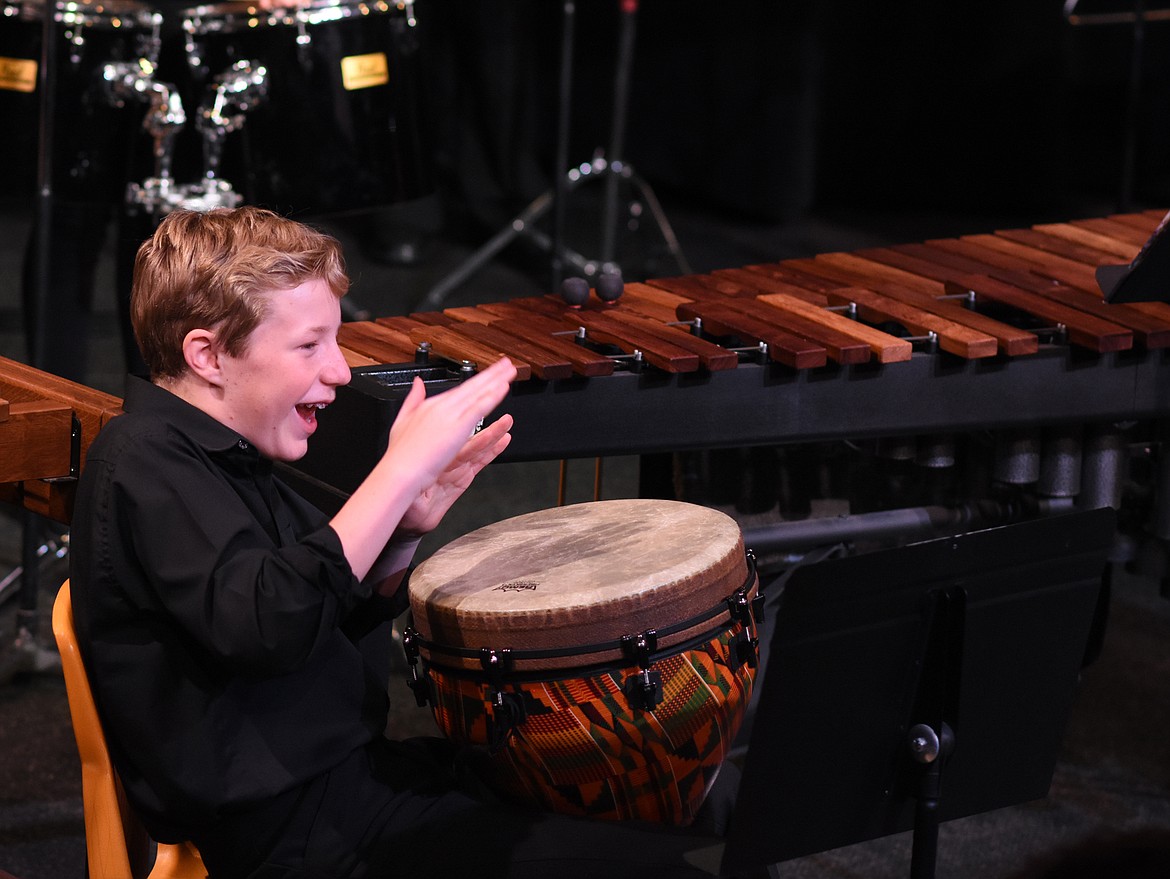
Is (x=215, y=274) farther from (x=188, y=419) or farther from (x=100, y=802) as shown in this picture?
(x=100, y=802)

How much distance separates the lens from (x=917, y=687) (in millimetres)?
1753

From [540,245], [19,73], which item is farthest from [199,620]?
[540,245]

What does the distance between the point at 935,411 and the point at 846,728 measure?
100 cm

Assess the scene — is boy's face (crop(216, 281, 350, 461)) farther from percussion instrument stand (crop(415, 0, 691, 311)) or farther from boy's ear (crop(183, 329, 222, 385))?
percussion instrument stand (crop(415, 0, 691, 311))

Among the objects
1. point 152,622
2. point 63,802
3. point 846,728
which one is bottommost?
point 63,802

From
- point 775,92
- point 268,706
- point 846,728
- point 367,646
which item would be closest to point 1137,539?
point 846,728

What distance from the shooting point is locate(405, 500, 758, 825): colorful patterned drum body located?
1.83 m

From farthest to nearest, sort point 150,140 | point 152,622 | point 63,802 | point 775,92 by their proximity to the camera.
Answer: point 775,92, point 150,140, point 63,802, point 152,622

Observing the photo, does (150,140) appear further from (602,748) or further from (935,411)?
(602,748)

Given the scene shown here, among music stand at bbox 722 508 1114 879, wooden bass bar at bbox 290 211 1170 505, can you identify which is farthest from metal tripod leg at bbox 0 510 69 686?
music stand at bbox 722 508 1114 879

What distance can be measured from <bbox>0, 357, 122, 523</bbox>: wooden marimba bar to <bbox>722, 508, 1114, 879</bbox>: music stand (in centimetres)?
99

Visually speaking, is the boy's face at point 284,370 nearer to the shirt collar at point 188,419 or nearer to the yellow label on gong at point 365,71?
the shirt collar at point 188,419

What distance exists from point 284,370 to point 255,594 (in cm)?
28

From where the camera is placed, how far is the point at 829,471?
9.63ft
